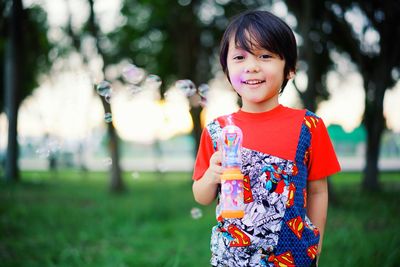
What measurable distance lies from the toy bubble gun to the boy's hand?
0.03 m

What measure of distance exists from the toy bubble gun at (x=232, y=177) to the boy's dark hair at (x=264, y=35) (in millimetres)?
372

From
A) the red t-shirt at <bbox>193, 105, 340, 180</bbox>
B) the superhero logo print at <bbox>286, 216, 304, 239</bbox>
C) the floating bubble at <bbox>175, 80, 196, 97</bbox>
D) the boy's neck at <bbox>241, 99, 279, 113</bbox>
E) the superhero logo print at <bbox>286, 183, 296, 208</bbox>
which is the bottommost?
the superhero logo print at <bbox>286, 216, 304, 239</bbox>

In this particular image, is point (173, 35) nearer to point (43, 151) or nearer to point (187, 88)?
point (43, 151)

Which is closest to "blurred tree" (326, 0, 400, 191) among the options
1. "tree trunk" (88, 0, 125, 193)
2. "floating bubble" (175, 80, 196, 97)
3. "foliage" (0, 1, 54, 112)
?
"tree trunk" (88, 0, 125, 193)

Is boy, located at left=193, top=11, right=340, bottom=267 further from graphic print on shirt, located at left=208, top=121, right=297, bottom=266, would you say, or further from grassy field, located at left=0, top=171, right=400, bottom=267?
grassy field, located at left=0, top=171, right=400, bottom=267

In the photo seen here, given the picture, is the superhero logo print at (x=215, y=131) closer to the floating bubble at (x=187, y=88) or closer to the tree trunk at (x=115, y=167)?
the floating bubble at (x=187, y=88)

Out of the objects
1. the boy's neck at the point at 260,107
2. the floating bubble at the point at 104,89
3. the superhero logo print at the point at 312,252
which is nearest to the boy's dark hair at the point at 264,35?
the boy's neck at the point at 260,107

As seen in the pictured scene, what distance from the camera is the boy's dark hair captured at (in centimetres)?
175

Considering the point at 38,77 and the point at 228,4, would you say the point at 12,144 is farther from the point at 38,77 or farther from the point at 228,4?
the point at 38,77

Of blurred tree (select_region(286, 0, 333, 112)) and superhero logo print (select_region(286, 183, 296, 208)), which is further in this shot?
blurred tree (select_region(286, 0, 333, 112))

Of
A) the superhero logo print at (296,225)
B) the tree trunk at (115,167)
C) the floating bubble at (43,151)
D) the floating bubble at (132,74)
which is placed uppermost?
the floating bubble at (132,74)

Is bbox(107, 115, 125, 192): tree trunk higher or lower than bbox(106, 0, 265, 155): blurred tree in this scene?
lower

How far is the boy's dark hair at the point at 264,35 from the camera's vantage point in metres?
1.75

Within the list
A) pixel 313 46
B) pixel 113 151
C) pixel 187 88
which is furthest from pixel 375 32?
pixel 187 88
